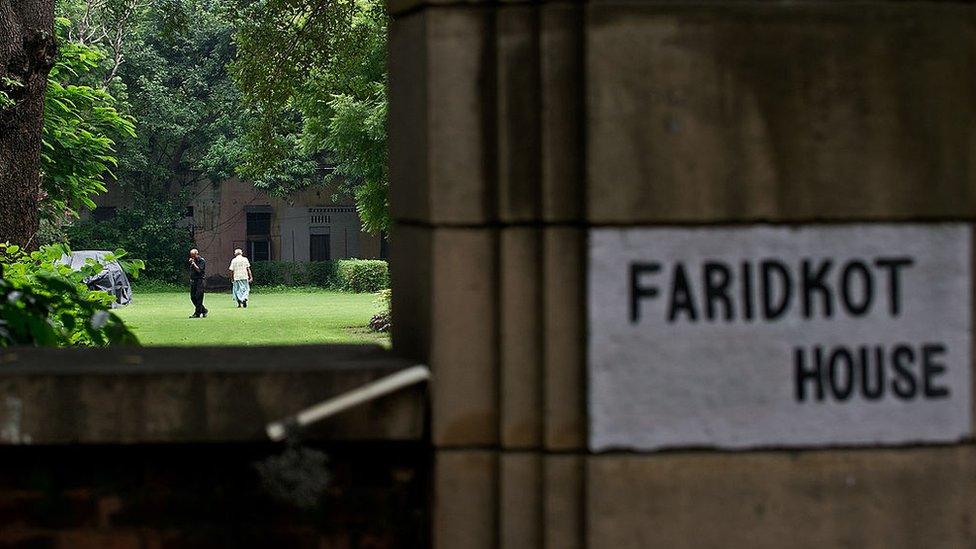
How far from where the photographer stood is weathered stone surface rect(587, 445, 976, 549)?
375 cm

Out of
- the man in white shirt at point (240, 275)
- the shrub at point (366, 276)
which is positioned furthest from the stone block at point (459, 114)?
the shrub at point (366, 276)

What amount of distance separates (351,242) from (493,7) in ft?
187

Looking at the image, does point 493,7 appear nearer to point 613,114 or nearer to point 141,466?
point 613,114

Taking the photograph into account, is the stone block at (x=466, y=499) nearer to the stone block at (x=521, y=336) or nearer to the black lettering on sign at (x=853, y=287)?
the stone block at (x=521, y=336)

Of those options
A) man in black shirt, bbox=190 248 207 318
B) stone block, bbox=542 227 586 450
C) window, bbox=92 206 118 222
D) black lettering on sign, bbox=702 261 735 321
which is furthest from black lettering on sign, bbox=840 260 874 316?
window, bbox=92 206 118 222

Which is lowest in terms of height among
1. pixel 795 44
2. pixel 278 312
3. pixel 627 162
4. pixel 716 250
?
pixel 278 312

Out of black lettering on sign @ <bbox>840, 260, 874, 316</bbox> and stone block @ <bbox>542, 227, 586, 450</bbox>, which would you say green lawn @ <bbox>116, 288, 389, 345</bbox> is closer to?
stone block @ <bbox>542, 227, 586, 450</bbox>

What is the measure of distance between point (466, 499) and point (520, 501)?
0.15m

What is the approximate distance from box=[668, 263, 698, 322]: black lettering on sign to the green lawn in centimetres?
1315

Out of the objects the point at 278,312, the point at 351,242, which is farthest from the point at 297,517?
the point at 351,242

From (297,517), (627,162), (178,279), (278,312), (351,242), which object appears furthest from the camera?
(351,242)

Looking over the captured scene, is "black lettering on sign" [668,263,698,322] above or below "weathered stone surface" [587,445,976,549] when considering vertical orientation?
above

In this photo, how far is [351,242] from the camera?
60469mm

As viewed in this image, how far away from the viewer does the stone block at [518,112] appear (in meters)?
3.75
